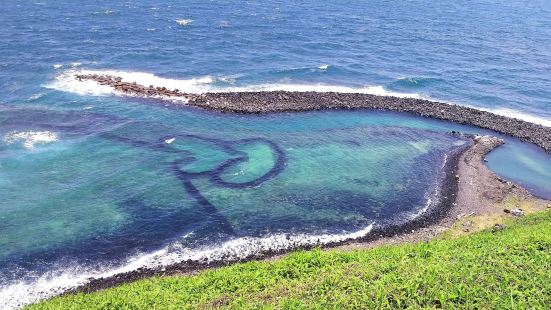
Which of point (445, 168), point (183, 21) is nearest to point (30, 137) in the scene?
point (445, 168)

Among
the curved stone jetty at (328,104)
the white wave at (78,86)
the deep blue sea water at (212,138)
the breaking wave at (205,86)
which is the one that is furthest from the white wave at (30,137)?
the curved stone jetty at (328,104)

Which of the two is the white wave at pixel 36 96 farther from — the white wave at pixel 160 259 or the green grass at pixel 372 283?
the green grass at pixel 372 283

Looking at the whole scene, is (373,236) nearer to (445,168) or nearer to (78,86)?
(445,168)

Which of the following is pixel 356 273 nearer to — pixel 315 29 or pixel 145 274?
pixel 145 274

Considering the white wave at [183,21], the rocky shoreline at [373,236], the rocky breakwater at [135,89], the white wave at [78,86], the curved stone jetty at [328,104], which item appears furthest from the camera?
the white wave at [183,21]

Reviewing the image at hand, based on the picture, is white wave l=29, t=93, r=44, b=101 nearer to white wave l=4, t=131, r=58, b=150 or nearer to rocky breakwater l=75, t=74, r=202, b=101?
rocky breakwater l=75, t=74, r=202, b=101

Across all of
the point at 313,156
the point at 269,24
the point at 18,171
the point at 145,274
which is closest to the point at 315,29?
the point at 269,24

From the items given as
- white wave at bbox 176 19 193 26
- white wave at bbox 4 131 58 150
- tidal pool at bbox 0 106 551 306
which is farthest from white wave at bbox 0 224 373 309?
white wave at bbox 176 19 193 26
